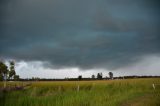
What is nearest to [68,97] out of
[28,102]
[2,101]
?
[28,102]

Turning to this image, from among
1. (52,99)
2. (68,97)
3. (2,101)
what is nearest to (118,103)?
(68,97)

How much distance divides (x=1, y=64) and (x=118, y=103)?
52.1 metres

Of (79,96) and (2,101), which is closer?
(2,101)

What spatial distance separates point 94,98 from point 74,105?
290cm

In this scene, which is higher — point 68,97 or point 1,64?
point 1,64

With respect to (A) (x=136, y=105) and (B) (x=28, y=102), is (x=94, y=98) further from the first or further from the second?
(B) (x=28, y=102)

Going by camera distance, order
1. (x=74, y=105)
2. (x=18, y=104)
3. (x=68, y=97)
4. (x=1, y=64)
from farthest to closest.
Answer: (x=1, y=64) < (x=68, y=97) < (x=74, y=105) < (x=18, y=104)

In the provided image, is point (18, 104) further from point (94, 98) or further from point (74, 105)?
point (94, 98)

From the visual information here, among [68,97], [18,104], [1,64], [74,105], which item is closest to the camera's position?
[18,104]

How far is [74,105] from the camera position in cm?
1633

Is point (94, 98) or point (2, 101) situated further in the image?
point (94, 98)

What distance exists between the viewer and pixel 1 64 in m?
62.7

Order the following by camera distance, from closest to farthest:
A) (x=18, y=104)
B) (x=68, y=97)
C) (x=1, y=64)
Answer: (x=18, y=104), (x=68, y=97), (x=1, y=64)


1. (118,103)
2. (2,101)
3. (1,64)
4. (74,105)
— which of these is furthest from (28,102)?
(1,64)
